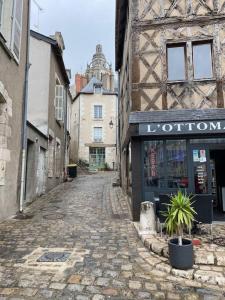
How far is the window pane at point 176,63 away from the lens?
6761mm

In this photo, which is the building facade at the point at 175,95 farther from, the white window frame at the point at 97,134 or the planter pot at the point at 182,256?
the white window frame at the point at 97,134

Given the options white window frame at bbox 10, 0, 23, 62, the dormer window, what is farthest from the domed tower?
white window frame at bbox 10, 0, 23, 62

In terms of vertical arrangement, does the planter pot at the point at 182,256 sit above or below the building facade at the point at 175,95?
below

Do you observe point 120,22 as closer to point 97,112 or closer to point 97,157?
point 97,112

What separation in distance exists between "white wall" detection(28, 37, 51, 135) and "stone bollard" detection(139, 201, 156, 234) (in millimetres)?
6554

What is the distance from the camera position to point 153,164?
6.52m

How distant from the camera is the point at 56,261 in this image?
3.83 metres

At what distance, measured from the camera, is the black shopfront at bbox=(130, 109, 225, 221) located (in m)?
6.29

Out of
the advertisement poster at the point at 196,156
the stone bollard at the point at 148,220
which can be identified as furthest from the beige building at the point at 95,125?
the stone bollard at the point at 148,220

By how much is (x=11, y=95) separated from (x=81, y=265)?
4542 millimetres

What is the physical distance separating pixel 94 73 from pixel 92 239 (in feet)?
176

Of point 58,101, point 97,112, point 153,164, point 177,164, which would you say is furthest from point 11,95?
point 97,112

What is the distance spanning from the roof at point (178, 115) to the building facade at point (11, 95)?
2940 mm

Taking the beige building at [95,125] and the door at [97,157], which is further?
the beige building at [95,125]
